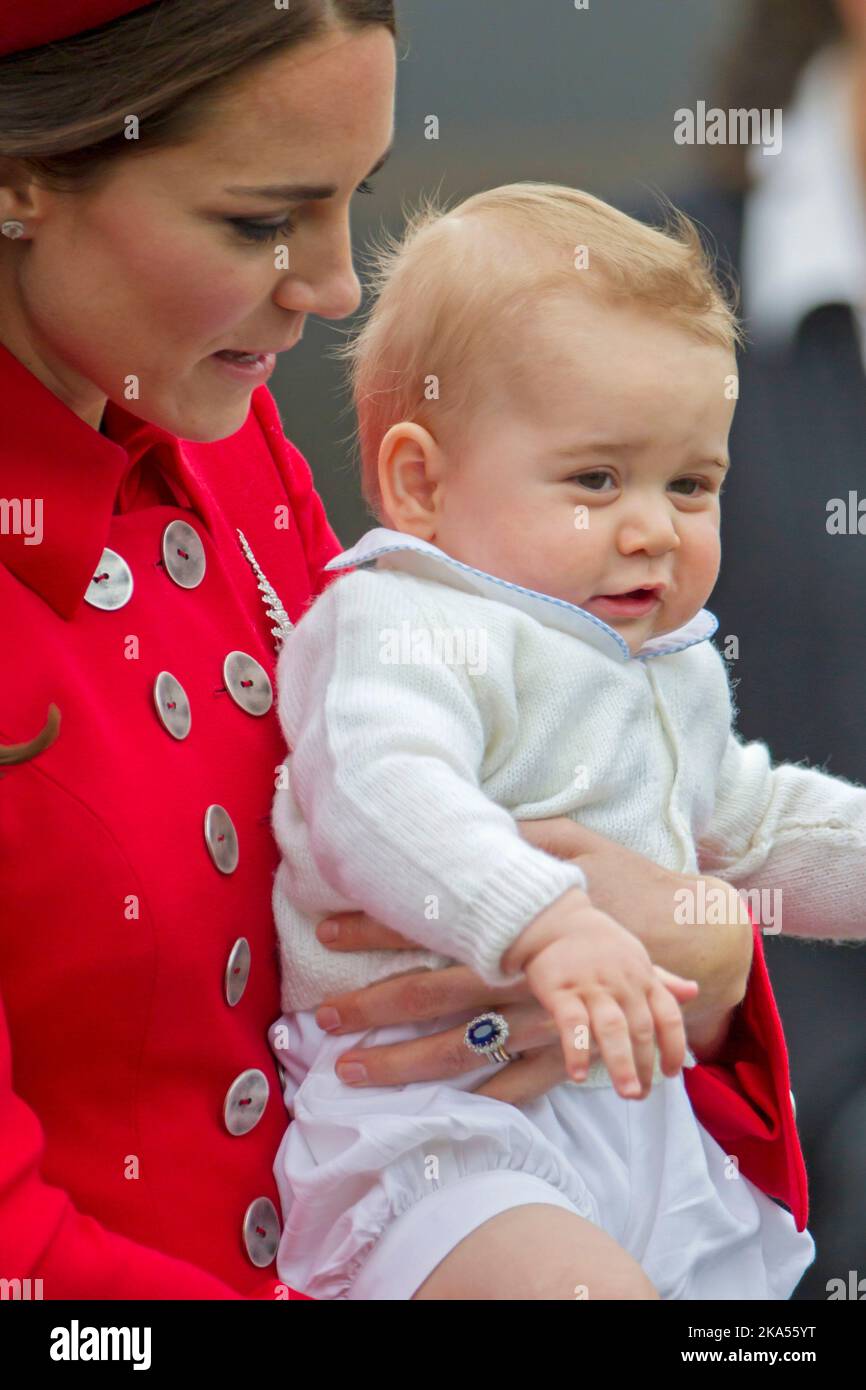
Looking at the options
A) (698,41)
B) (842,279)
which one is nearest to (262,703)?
(842,279)

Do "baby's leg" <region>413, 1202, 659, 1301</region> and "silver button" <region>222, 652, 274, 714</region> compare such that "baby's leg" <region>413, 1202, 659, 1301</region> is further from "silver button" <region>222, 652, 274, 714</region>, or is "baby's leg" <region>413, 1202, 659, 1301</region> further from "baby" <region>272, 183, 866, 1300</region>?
"silver button" <region>222, 652, 274, 714</region>

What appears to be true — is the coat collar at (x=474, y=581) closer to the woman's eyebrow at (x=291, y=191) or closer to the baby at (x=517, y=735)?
the baby at (x=517, y=735)

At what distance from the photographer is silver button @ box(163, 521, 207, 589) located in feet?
4.42

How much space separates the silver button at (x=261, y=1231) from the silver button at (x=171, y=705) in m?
0.35

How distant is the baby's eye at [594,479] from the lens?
4.49 ft

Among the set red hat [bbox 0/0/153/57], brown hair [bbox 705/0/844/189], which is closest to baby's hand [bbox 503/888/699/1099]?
red hat [bbox 0/0/153/57]

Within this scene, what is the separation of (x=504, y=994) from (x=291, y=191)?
1.92ft

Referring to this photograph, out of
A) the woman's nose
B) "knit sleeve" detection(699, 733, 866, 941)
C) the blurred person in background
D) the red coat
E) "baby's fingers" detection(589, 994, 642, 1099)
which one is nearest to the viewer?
"baby's fingers" detection(589, 994, 642, 1099)

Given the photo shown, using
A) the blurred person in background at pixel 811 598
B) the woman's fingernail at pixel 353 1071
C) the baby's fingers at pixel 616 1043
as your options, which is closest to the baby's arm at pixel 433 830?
the baby's fingers at pixel 616 1043

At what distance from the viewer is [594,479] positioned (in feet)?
4.52

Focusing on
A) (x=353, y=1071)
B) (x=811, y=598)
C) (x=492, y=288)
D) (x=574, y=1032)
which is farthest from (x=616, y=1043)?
(x=811, y=598)

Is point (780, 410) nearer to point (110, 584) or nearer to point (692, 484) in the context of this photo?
point (692, 484)
